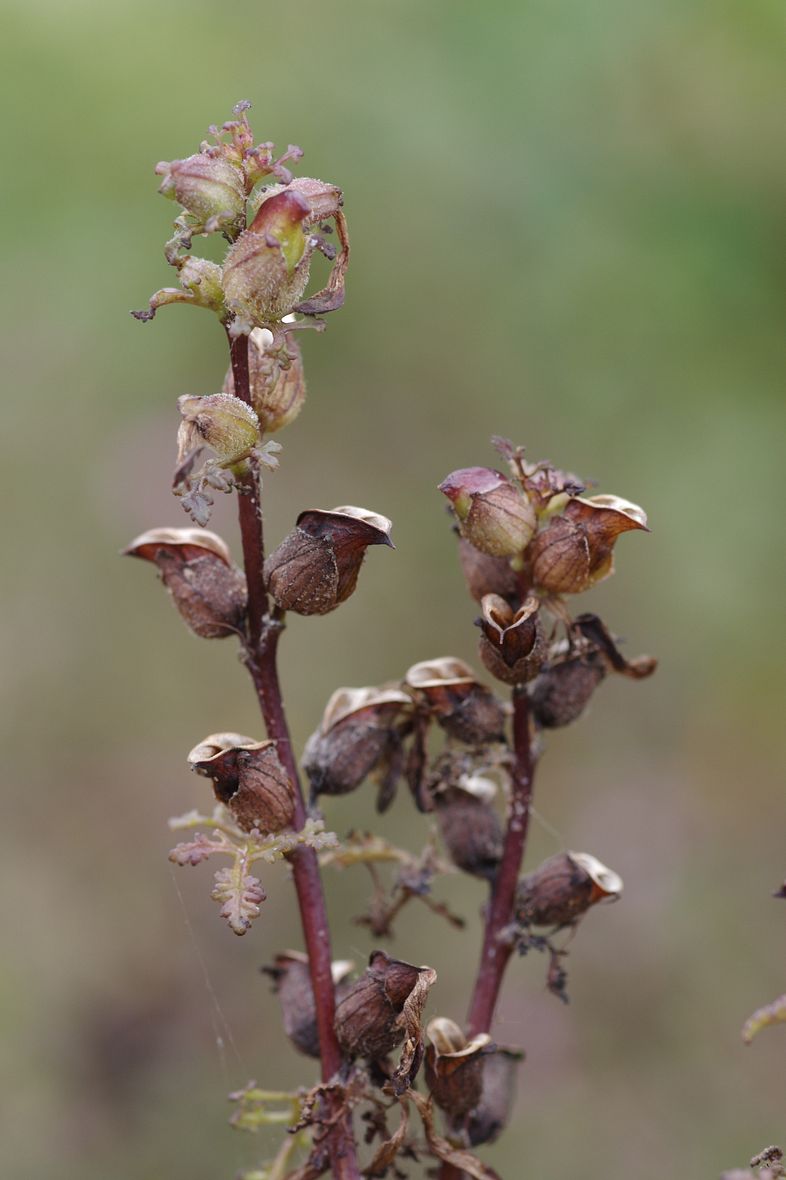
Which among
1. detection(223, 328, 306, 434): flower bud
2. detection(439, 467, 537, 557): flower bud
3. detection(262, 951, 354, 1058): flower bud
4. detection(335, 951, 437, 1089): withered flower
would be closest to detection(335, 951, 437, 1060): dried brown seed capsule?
detection(335, 951, 437, 1089): withered flower

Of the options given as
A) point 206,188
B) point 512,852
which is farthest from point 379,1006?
point 206,188

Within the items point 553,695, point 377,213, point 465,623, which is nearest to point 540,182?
point 377,213

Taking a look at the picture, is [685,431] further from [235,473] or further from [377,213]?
[235,473]

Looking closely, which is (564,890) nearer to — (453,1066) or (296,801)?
(453,1066)

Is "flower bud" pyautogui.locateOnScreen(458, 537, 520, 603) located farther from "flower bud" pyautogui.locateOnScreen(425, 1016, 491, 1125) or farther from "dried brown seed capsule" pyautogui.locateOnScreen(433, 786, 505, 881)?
"flower bud" pyautogui.locateOnScreen(425, 1016, 491, 1125)

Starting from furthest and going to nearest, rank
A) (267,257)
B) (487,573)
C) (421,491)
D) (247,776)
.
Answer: (421,491) → (487,573) → (247,776) → (267,257)

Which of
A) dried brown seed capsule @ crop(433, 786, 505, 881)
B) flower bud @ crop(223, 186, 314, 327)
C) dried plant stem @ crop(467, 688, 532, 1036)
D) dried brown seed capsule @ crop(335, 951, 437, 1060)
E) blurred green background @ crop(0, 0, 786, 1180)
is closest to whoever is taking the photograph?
flower bud @ crop(223, 186, 314, 327)

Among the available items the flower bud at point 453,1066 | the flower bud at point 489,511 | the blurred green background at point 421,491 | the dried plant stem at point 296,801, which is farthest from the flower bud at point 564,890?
the blurred green background at point 421,491
